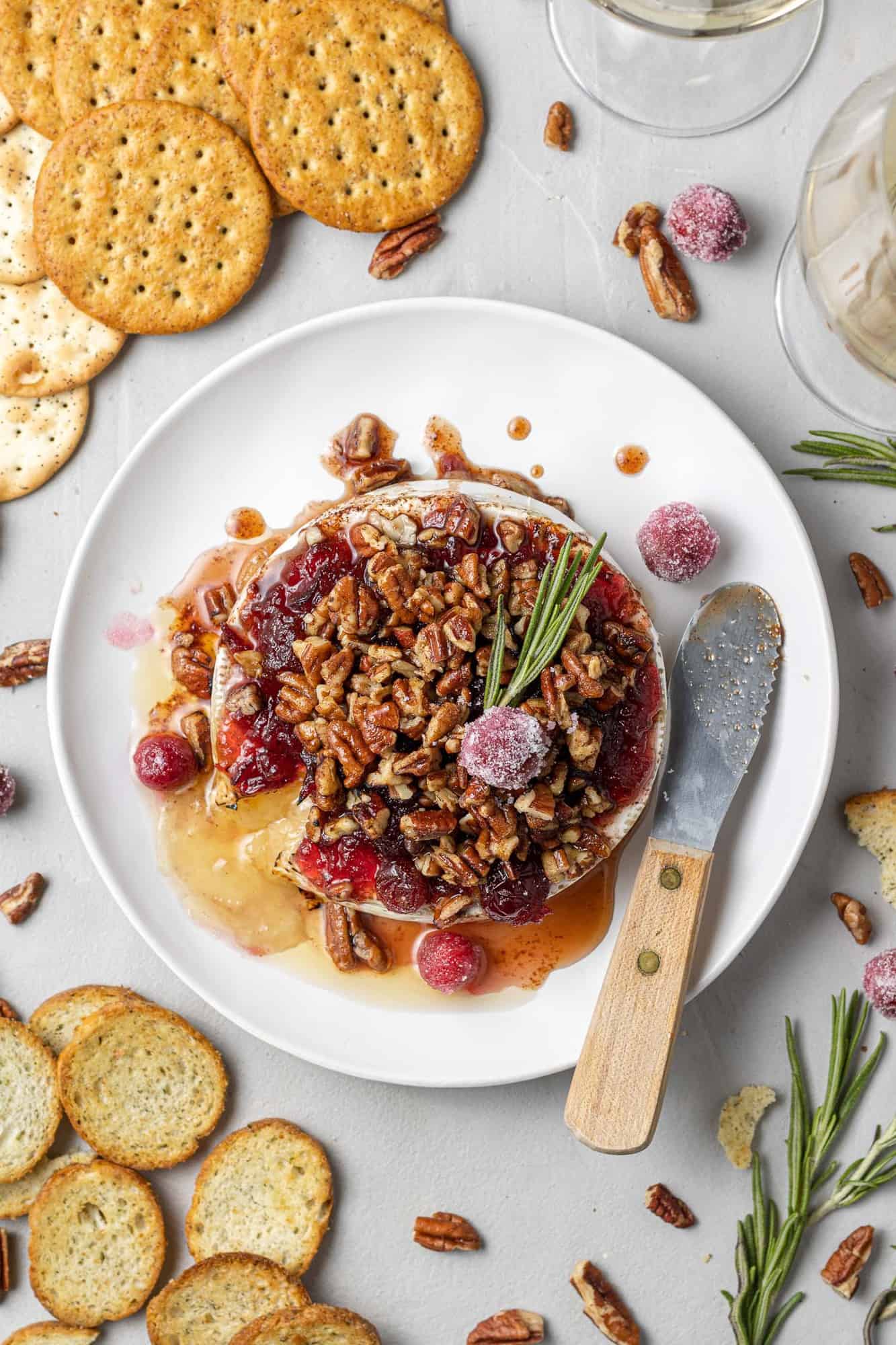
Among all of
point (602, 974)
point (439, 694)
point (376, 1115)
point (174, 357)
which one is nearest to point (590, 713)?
point (439, 694)

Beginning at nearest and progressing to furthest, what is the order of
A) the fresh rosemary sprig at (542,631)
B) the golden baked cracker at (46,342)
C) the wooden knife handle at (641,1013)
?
1. the fresh rosemary sprig at (542,631)
2. the wooden knife handle at (641,1013)
3. the golden baked cracker at (46,342)

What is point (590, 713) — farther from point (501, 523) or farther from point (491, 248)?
point (491, 248)

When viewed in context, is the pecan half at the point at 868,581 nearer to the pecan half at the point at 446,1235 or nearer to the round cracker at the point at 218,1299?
the pecan half at the point at 446,1235

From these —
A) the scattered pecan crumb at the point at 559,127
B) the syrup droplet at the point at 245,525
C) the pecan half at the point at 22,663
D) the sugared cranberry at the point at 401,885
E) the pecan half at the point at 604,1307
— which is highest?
the scattered pecan crumb at the point at 559,127

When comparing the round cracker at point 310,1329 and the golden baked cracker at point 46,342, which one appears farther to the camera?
the golden baked cracker at point 46,342

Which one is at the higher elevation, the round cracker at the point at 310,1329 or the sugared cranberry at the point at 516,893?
the sugared cranberry at the point at 516,893

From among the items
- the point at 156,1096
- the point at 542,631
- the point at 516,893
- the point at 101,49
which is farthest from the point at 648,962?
the point at 101,49

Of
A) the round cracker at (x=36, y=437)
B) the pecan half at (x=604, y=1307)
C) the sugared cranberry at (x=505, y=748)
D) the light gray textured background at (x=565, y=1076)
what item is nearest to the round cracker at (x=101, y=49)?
the light gray textured background at (x=565, y=1076)

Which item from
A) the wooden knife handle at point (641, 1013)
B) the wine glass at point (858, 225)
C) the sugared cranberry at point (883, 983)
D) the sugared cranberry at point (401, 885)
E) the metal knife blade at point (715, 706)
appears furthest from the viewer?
the sugared cranberry at point (883, 983)
